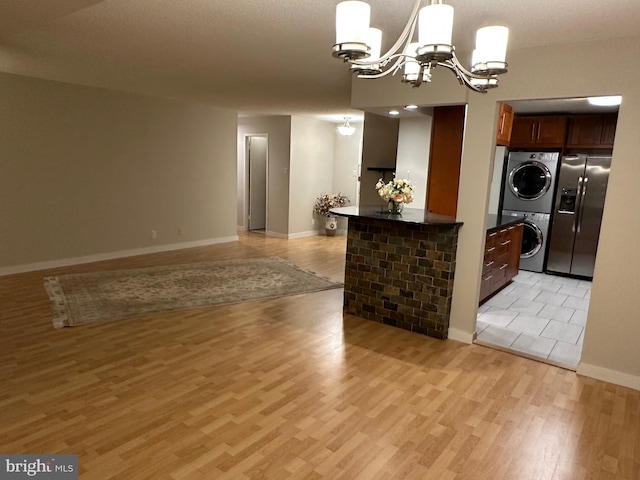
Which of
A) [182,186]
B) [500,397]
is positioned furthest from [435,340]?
[182,186]

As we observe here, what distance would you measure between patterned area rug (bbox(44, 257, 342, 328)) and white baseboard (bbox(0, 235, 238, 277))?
20.8 inches

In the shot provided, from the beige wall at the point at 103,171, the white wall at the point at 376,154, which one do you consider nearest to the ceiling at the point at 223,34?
the beige wall at the point at 103,171

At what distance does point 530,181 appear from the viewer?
6121 mm

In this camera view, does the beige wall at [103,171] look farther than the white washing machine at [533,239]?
No

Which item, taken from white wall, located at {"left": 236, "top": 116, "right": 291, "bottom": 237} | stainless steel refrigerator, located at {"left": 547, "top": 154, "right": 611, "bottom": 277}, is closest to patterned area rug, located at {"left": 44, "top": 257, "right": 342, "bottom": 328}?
white wall, located at {"left": 236, "top": 116, "right": 291, "bottom": 237}

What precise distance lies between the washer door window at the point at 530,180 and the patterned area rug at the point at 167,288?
3156mm

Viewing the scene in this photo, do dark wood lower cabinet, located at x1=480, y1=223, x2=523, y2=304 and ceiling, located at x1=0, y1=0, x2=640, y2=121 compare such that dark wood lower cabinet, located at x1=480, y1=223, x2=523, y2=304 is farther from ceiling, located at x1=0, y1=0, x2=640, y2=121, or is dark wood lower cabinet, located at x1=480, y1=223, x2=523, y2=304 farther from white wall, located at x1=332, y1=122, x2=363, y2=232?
white wall, located at x1=332, y1=122, x2=363, y2=232

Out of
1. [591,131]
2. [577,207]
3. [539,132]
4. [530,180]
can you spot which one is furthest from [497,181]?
[591,131]

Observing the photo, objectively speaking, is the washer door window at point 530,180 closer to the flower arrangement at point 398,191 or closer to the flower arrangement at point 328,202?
the flower arrangement at point 398,191

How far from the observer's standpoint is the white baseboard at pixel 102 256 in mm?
5191

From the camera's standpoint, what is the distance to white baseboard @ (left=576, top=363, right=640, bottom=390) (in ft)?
9.59

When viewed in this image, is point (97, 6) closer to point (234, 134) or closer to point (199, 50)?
point (199, 50)

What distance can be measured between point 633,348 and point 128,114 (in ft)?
21.0

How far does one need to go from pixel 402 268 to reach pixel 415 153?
81.2 inches
